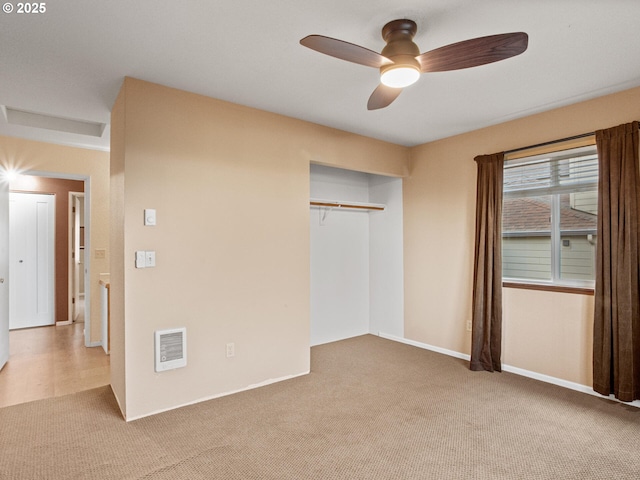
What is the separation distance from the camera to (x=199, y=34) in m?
2.07

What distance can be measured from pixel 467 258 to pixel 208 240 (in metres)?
2.76

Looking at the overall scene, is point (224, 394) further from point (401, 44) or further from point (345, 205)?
point (401, 44)

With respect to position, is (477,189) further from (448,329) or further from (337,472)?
(337,472)

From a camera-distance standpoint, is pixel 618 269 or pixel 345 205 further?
pixel 345 205

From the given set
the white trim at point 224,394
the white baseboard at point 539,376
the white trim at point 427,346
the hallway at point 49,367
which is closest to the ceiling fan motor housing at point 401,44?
the white trim at point 224,394

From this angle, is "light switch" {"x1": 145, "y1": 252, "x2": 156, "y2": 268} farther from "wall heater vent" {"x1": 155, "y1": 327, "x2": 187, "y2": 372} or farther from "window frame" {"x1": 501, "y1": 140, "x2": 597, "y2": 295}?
"window frame" {"x1": 501, "y1": 140, "x2": 597, "y2": 295}

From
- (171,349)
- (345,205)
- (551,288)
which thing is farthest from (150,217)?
(551,288)

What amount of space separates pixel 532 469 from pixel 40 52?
3.83 m

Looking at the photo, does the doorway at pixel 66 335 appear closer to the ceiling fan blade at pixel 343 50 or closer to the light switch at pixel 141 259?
the light switch at pixel 141 259

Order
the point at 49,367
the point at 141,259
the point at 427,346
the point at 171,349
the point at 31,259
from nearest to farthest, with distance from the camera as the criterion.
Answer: the point at 141,259, the point at 171,349, the point at 49,367, the point at 427,346, the point at 31,259

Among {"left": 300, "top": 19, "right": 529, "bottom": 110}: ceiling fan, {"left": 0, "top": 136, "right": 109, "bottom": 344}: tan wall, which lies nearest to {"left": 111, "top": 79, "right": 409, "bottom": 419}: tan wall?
{"left": 300, "top": 19, "right": 529, "bottom": 110}: ceiling fan

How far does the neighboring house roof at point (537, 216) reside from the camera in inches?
126

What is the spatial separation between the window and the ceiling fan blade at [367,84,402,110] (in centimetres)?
192

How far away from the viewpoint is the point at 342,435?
7.80 ft
